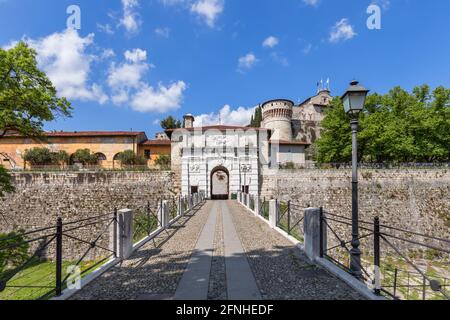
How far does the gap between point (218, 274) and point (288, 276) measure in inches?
56.9

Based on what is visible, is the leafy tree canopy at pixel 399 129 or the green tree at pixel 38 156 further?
the green tree at pixel 38 156

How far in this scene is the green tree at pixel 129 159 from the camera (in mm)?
29516

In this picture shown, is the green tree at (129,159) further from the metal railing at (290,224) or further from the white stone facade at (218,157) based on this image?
the metal railing at (290,224)

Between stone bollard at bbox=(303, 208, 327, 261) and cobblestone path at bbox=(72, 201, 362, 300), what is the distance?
0.28 meters

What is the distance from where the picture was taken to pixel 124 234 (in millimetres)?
5719

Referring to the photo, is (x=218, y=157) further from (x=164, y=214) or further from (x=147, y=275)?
(x=147, y=275)

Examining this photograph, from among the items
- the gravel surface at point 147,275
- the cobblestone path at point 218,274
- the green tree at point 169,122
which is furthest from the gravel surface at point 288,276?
the green tree at point 169,122

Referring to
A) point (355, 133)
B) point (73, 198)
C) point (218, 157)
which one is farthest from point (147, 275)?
point (218, 157)

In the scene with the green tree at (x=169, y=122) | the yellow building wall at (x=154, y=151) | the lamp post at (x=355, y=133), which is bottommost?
the lamp post at (x=355, y=133)

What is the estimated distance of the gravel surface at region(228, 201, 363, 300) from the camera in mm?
3750

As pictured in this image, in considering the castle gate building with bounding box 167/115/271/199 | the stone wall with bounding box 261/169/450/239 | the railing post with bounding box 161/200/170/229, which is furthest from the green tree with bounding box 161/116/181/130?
the railing post with bounding box 161/200/170/229

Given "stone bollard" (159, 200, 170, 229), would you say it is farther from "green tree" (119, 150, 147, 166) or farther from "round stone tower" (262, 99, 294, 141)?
"round stone tower" (262, 99, 294, 141)

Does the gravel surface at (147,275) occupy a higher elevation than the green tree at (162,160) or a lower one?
lower

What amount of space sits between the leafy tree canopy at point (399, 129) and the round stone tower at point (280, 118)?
51.7ft
